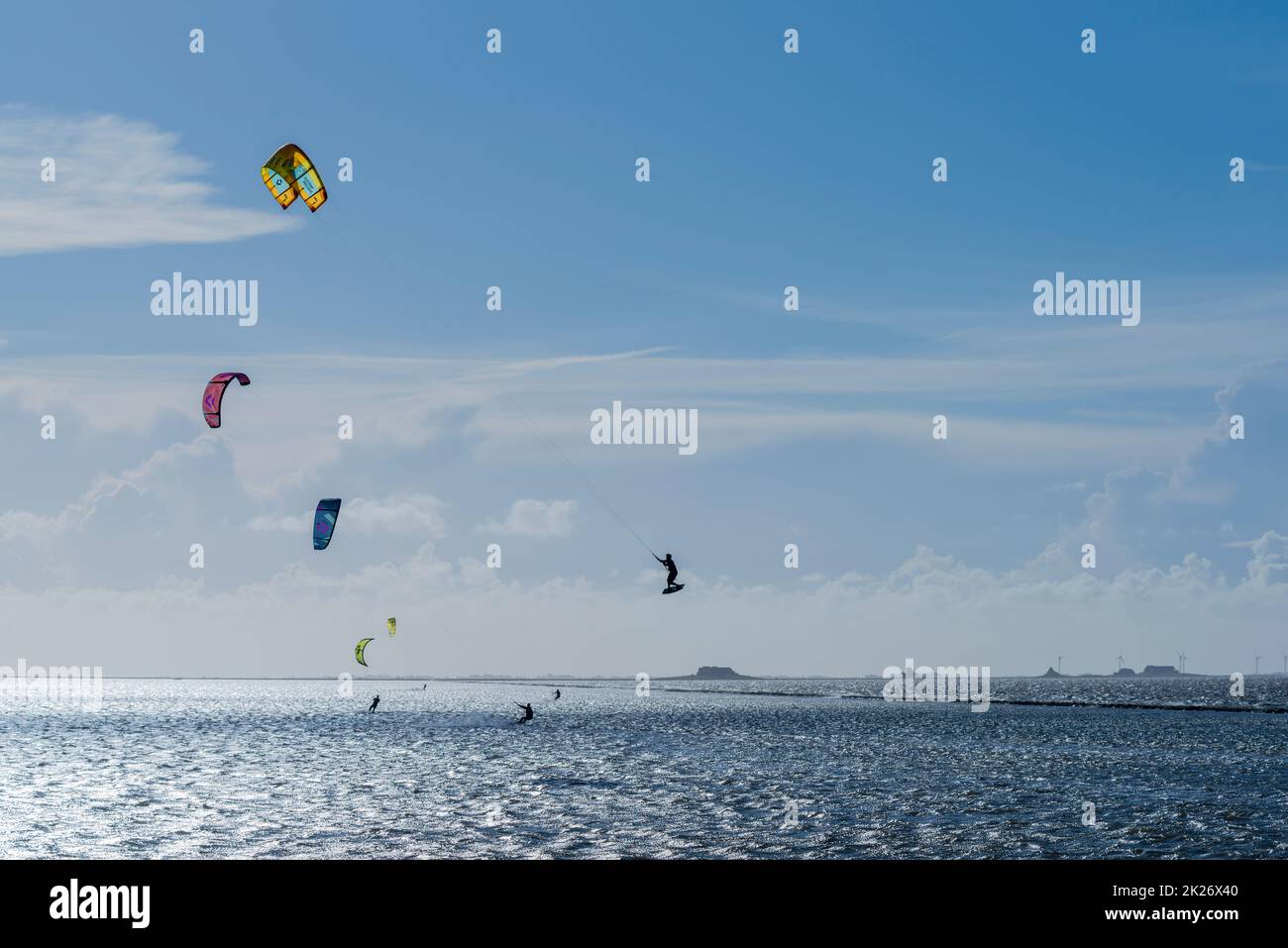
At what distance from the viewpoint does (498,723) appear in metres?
115

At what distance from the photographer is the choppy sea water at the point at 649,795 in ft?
109

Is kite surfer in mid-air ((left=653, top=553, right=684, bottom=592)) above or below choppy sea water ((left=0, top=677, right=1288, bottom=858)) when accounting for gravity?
above

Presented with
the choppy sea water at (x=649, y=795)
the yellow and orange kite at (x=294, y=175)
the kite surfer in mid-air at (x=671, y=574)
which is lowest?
the choppy sea water at (x=649, y=795)

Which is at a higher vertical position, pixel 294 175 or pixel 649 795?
pixel 294 175

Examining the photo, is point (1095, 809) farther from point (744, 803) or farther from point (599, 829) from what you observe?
point (599, 829)

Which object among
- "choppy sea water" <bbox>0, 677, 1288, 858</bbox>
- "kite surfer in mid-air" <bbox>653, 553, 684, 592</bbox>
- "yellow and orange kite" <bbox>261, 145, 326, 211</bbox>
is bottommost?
"choppy sea water" <bbox>0, 677, 1288, 858</bbox>

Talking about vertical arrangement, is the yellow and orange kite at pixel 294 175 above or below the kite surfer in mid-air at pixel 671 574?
above

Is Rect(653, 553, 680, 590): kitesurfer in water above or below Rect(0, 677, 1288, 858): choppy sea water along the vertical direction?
above

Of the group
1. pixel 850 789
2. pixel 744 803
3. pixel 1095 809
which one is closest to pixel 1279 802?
pixel 1095 809

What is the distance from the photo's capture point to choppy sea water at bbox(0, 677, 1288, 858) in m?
33.3

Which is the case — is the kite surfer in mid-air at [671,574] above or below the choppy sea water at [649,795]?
above

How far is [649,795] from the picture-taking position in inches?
1767

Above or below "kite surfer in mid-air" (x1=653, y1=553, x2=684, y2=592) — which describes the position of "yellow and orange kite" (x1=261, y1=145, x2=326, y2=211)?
above
